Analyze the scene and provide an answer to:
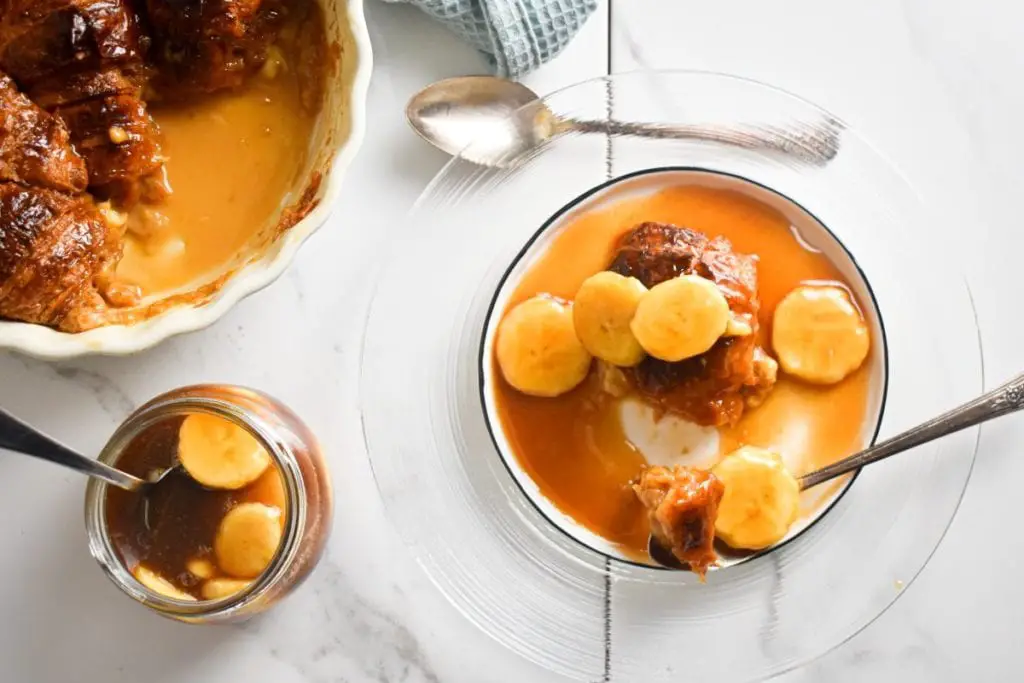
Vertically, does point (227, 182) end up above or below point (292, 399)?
above

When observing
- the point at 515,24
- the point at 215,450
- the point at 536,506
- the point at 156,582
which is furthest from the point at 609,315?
the point at 156,582

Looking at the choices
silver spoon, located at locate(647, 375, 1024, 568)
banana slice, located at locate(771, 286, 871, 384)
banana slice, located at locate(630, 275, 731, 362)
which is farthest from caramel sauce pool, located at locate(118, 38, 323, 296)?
silver spoon, located at locate(647, 375, 1024, 568)

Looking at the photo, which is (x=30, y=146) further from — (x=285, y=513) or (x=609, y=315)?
(x=609, y=315)

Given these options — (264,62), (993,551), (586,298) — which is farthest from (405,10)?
(993,551)

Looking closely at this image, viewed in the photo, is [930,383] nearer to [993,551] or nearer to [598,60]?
[993,551]

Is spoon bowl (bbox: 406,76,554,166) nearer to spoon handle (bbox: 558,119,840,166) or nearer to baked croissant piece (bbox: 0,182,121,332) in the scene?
spoon handle (bbox: 558,119,840,166)

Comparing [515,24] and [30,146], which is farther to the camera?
[515,24]
